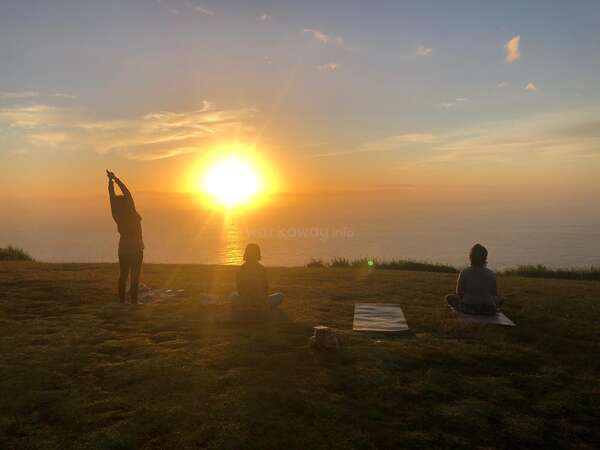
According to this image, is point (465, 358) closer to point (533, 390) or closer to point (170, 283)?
point (533, 390)

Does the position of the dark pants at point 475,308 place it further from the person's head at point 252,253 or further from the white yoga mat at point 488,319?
the person's head at point 252,253

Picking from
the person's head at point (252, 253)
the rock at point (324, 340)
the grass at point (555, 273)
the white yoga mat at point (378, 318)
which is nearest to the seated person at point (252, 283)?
the person's head at point (252, 253)

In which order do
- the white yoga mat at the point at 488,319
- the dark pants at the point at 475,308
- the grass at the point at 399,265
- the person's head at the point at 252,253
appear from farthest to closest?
the grass at the point at 399,265
the dark pants at the point at 475,308
the person's head at the point at 252,253
the white yoga mat at the point at 488,319

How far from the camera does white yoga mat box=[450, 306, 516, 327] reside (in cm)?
1030

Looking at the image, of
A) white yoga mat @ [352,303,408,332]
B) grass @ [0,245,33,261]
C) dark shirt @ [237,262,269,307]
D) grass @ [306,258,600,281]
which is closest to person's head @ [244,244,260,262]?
dark shirt @ [237,262,269,307]

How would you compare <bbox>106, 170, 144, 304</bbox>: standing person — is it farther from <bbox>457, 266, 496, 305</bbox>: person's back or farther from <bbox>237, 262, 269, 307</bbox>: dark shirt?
<bbox>457, 266, 496, 305</bbox>: person's back

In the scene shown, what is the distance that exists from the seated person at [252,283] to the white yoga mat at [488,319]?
4.53 m

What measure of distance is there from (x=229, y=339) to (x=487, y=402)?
4.68 m

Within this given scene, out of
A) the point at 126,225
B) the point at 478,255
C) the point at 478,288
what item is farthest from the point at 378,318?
the point at 126,225

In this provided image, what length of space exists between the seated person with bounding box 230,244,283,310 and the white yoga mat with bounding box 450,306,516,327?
453 centimetres

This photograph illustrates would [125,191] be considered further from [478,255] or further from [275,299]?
[478,255]

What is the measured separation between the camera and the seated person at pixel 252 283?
1055 centimetres

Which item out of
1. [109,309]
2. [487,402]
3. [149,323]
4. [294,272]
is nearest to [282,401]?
[487,402]

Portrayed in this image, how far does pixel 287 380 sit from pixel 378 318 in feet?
14.9
